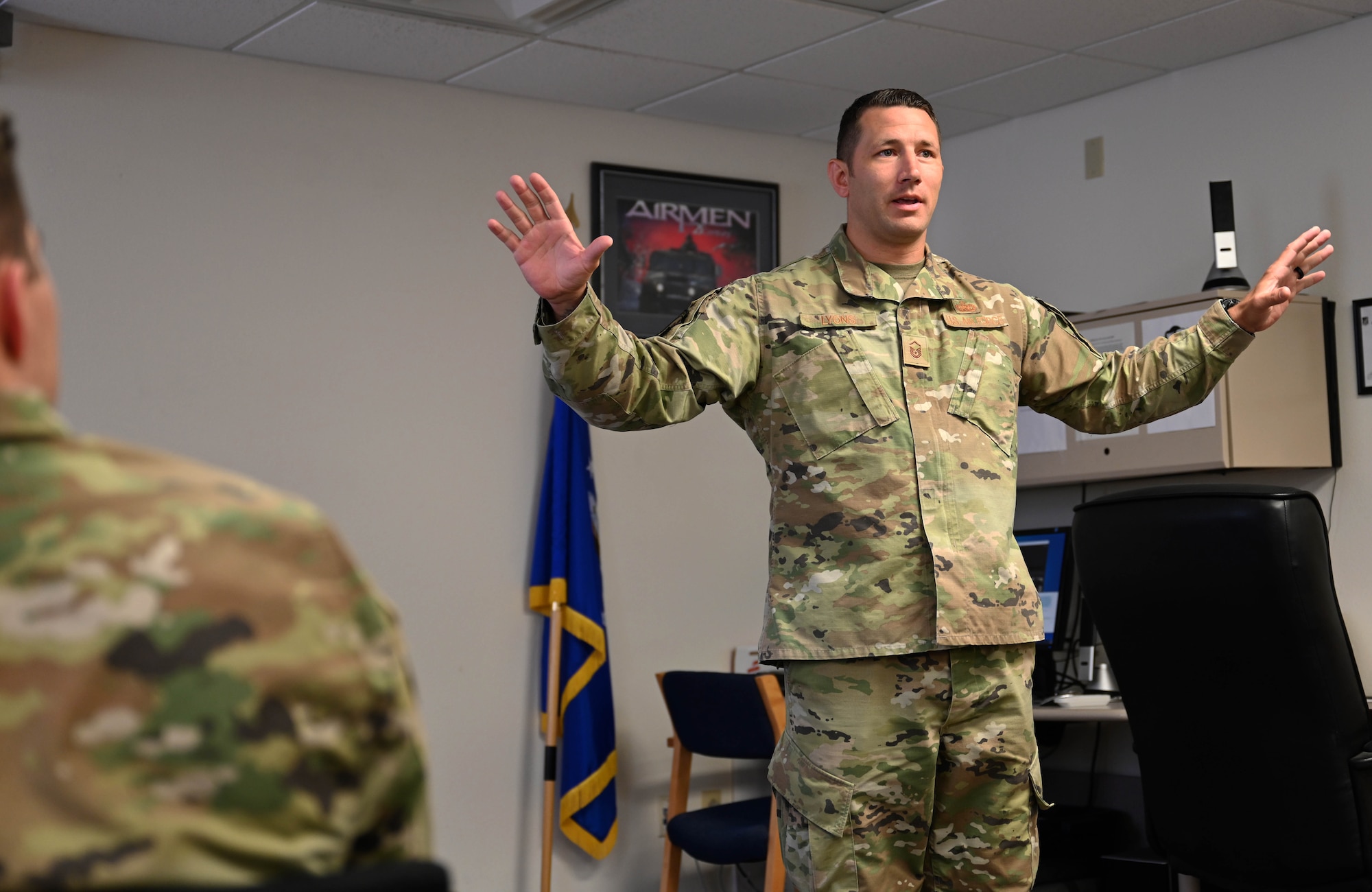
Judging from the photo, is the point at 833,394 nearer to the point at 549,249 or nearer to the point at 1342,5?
the point at 549,249

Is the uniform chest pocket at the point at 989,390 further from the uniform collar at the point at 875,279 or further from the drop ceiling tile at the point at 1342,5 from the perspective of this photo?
the drop ceiling tile at the point at 1342,5

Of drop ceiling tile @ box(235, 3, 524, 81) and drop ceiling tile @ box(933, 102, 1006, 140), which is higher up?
drop ceiling tile @ box(235, 3, 524, 81)

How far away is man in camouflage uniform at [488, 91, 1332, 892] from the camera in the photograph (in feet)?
6.42

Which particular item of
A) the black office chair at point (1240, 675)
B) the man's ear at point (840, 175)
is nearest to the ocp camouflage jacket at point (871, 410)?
the man's ear at point (840, 175)

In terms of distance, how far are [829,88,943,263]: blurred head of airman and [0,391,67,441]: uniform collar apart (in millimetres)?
1614

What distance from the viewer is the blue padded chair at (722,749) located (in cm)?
365

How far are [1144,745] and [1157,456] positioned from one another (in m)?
1.21

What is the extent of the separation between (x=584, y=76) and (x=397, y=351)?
1.00 meters

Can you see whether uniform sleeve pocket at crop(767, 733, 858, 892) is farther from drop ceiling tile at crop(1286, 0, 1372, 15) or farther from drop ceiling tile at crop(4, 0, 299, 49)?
drop ceiling tile at crop(1286, 0, 1372, 15)

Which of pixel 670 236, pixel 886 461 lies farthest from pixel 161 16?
pixel 886 461

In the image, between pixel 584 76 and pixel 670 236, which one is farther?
pixel 670 236

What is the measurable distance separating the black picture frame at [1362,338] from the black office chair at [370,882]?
3.53 metres

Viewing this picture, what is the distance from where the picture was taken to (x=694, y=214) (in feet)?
15.2

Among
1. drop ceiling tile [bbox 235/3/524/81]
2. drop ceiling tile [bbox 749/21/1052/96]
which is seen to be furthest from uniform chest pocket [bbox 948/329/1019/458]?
drop ceiling tile [bbox 235/3/524/81]
